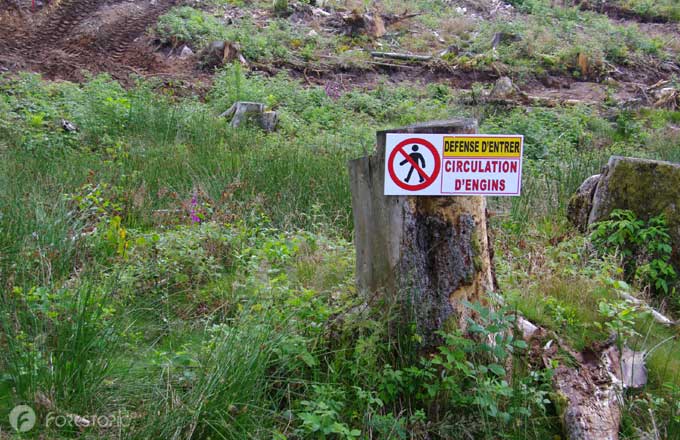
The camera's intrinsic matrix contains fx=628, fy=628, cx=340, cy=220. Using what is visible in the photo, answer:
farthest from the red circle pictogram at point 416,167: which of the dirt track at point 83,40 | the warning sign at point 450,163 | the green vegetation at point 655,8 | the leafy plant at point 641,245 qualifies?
the green vegetation at point 655,8

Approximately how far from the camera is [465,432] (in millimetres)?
2643

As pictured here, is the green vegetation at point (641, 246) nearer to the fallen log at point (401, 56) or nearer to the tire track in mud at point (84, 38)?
the tire track in mud at point (84, 38)

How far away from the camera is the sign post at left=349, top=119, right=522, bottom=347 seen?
2.83 meters

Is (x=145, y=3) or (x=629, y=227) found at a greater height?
(x=145, y=3)

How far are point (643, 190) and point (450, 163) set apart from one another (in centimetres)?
260

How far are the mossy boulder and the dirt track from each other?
9.18 m

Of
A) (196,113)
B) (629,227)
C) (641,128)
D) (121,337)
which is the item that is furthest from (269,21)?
(121,337)

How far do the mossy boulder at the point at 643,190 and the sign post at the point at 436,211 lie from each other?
2317 mm

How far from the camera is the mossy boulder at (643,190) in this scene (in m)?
4.58

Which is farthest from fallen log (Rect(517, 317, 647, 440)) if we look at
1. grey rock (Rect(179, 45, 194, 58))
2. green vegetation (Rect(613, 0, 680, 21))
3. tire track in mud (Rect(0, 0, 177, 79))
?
green vegetation (Rect(613, 0, 680, 21))

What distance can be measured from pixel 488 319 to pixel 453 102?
32.7 feet

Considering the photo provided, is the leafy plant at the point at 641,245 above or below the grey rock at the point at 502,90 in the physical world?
below

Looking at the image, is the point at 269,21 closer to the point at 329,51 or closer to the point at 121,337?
the point at 329,51

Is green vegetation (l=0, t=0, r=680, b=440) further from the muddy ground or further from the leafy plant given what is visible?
the muddy ground
